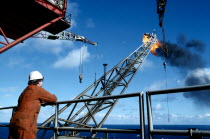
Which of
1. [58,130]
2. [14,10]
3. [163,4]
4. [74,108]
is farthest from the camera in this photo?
[163,4]

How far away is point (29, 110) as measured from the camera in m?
3.43

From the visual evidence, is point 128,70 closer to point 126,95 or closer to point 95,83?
point 95,83

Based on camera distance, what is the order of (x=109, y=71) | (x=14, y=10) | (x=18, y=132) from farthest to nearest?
(x=109, y=71) < (x=14, y=10) < (x=18, y=132)

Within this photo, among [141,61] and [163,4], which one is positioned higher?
[163,4]

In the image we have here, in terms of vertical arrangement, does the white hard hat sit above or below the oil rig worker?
above

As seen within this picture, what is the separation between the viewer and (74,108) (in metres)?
16.5

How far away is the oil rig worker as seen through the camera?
3281mm

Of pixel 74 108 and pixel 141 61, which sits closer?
pixel 74 108

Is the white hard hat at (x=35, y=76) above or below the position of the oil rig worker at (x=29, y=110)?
above

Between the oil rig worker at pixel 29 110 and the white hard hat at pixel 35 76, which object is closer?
the oil rig worker at pixel 29 110

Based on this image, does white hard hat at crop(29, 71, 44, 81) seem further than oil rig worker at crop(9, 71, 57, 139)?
Yes

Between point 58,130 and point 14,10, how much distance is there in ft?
31.9

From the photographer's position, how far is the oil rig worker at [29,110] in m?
3.28

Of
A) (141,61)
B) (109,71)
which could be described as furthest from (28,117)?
(141,61)
